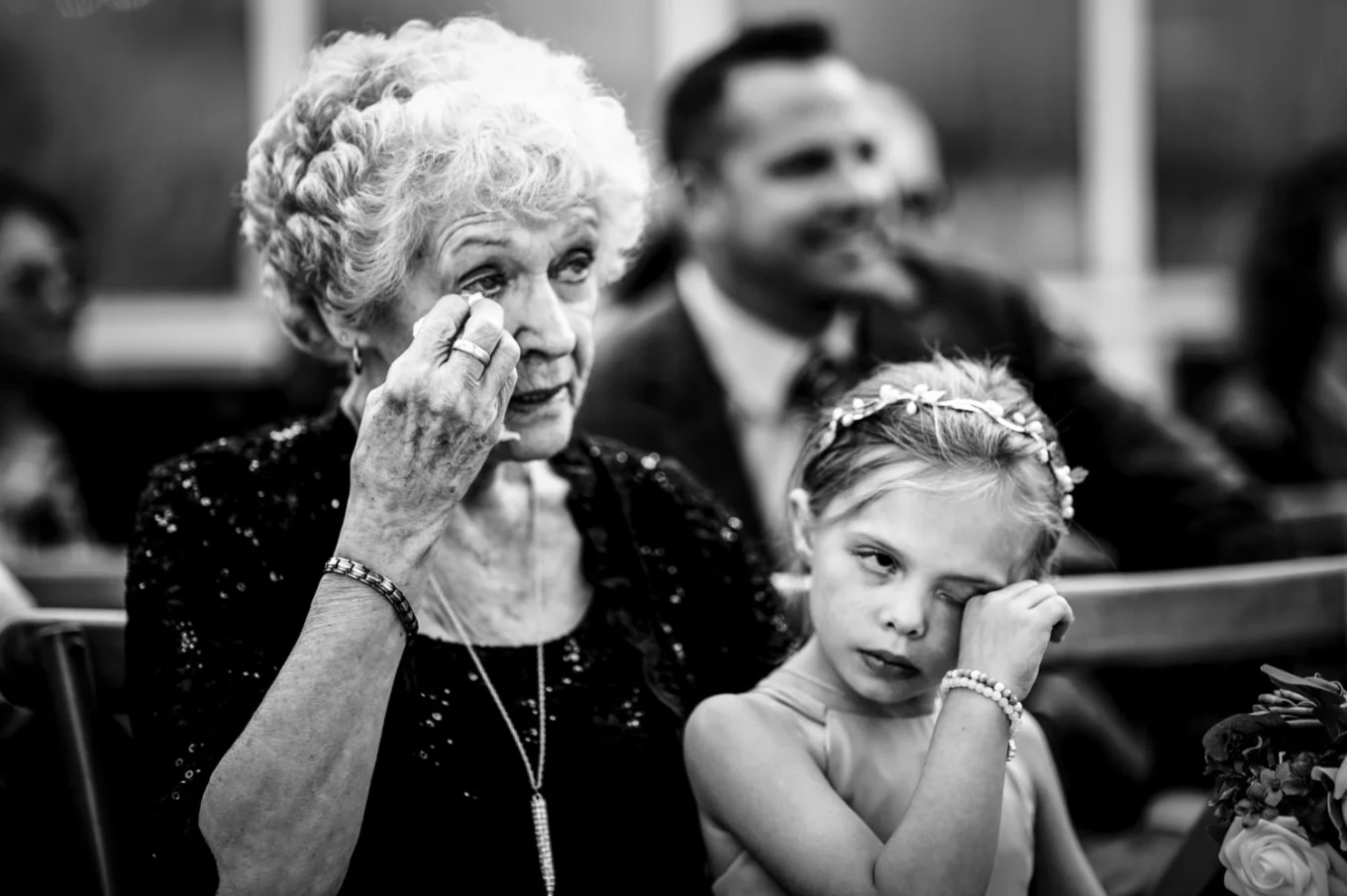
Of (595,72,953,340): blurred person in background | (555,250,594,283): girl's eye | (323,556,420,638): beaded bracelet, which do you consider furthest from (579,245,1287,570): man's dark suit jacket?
(323,556,420,638): beaded bracelet

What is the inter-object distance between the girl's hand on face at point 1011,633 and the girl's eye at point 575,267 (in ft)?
2.22

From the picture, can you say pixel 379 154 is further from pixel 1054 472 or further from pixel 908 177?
pixel 908 177

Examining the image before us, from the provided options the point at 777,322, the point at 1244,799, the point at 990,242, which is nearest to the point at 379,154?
the point at 1244,799

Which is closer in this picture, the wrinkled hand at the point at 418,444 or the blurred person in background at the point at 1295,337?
the wrinkled hand at the point at 418,444

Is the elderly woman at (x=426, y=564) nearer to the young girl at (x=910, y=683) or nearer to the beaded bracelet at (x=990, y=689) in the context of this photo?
the young girl at (x=910, y=683)

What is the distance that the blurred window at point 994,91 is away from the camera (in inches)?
254

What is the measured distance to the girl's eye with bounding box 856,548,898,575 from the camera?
184 centimetres

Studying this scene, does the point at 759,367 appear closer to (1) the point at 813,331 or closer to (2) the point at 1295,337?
(1) the point at 813,331

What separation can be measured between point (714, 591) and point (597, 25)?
4.53 meters

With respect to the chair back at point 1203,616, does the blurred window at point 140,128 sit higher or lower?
higher

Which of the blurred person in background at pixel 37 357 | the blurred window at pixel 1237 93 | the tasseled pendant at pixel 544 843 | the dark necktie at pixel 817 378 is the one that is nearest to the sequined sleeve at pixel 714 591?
the tasseled pendant at pixel 544 843

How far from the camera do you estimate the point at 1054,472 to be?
1923mm

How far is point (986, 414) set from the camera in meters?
1.92

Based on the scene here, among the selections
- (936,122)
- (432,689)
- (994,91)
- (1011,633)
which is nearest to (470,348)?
(432,689)
